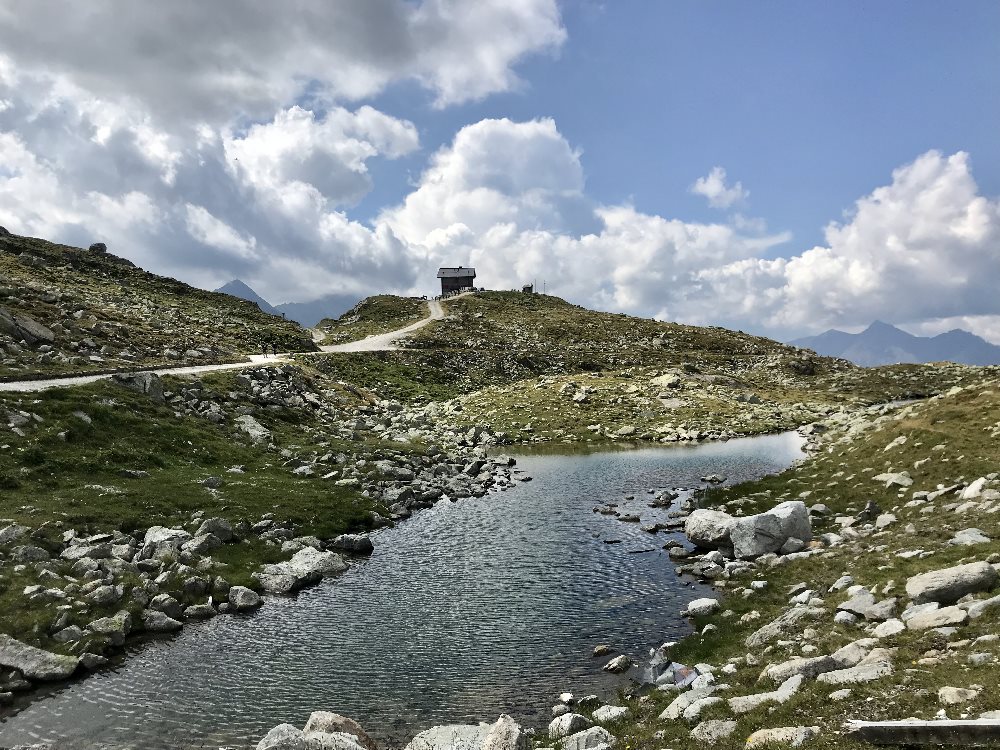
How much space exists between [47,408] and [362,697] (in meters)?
35.1

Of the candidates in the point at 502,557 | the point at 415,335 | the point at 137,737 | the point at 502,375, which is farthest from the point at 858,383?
the point at 137,737

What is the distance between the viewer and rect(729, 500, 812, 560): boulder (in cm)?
2980

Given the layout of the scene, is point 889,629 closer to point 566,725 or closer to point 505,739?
point 566,725

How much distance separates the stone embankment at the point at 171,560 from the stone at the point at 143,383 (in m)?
0.12

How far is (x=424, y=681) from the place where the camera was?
807 inches

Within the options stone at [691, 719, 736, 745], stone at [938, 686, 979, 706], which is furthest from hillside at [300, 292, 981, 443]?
stone at [938, 686, 979, 706]

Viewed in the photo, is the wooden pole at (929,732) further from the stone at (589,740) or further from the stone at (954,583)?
the stone at (954,583)

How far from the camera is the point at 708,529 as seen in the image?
33406 millimetres

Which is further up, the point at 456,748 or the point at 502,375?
the point at 502,375

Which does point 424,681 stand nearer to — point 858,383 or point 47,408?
point 47,408

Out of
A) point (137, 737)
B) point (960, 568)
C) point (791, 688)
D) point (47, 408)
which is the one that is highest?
point (47, 408)

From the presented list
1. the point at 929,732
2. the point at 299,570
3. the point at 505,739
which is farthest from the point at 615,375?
the point at 929,732

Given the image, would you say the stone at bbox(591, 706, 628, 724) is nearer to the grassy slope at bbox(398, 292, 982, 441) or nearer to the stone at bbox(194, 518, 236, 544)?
the stone at bbox(194, 518, 236, 544)

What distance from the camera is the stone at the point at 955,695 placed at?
457 inches
